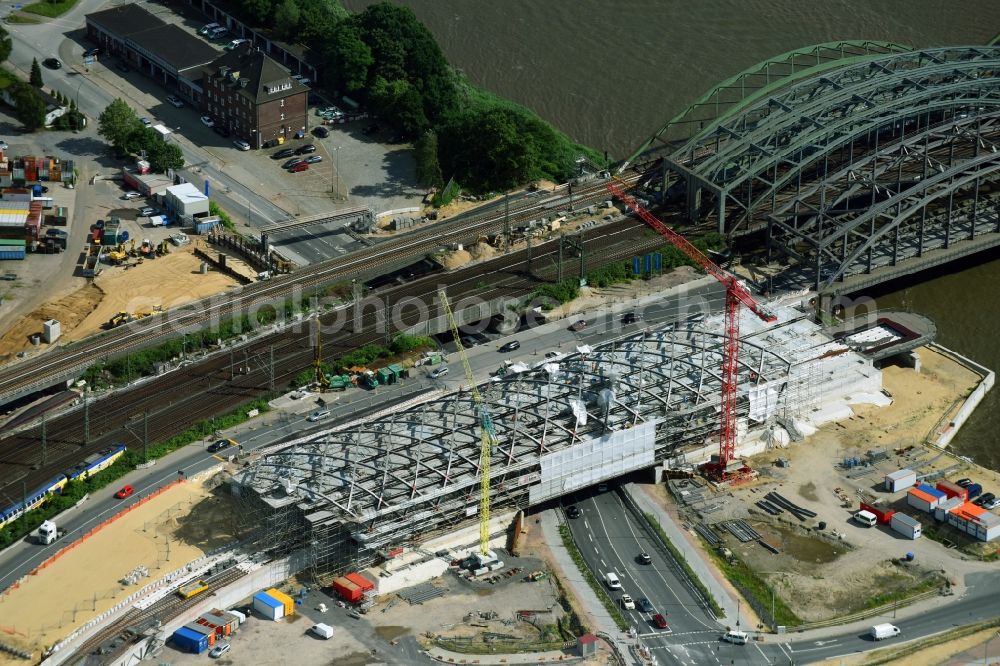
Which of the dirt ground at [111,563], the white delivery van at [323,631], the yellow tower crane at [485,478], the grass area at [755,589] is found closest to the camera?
the dirt ground at [111,563]

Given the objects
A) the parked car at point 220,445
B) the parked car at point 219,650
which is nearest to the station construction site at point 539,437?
the parked car at point 220,445

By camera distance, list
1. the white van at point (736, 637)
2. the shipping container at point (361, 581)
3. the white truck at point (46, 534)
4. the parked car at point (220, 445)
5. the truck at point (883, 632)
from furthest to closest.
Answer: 1. the parked car at point (220, 445)
2. the white truck at point (46, 534)
3. the shipping container at point (361, 581)
4. the truck at point (883, 632)
5. the white van at point (736, 637)

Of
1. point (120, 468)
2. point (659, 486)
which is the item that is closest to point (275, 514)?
point (120, 468)

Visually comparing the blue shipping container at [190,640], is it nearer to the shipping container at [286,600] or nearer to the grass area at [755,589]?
the shipping container at [286,600]


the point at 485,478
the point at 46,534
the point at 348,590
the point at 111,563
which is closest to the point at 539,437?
the point at 485,478

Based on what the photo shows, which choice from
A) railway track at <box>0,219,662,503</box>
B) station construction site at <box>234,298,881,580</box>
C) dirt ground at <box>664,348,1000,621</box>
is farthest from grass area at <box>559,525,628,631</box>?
railway track at <box>0,219,662,503</box>

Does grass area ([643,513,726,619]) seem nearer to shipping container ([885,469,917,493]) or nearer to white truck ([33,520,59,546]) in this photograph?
shipping container ([885,469,917,493])
